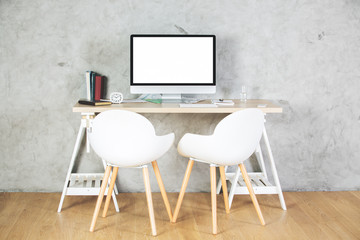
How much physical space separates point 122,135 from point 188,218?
2.72 feet

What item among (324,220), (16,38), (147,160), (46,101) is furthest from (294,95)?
(16,38)

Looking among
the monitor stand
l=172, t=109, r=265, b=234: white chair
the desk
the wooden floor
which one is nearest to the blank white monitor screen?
the monitor stand

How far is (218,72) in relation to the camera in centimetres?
318

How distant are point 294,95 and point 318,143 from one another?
18.4 inches

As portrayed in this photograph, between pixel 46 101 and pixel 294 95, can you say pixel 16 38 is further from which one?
pixel 294 95

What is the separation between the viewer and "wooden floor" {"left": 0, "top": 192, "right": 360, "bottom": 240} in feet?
8.34

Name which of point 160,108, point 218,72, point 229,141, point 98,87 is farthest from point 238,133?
point 98,87

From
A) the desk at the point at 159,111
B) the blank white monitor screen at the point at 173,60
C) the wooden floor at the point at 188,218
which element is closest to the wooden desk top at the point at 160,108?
the desk at the point at 159,111

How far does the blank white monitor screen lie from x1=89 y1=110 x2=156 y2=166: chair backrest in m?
0.68

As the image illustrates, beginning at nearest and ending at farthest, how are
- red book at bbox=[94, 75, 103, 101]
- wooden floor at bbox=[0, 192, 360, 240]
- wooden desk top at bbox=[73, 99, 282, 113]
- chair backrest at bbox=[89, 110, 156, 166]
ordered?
chair backrest at bbox=[89, 110, 156, 166] → wooden floor at bbox=[0, 192, 360, 240] → wooden desk top at bbox=[73, 99, 282, 113] → red book at bbox=[94, 75, 103, 101]

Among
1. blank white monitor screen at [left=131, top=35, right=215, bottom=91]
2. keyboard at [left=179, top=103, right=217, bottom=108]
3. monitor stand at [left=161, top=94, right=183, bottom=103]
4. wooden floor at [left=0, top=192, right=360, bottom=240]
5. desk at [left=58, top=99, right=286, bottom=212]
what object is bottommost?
wooden floor at [left=0, top=192, right=360, bottom=240]

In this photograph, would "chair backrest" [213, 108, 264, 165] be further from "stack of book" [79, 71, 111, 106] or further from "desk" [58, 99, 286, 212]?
"stack of book" [79, 71, 111, 106]

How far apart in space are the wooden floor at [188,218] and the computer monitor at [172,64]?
2.93ft

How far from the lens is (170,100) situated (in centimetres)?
301
